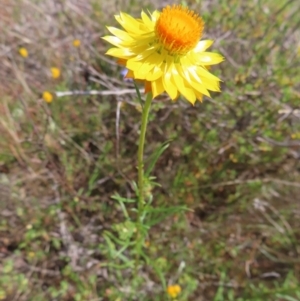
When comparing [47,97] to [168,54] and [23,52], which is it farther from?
[168,54]

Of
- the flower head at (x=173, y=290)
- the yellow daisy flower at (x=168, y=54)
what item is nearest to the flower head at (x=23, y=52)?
the yellow daisy flower at (x=168, y=54)

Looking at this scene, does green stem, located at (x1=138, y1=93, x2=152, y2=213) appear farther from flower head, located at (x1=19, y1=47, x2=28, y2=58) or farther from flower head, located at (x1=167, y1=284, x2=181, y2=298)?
flower head, located at (x1=19, y1=47, x2=28, y2=58)

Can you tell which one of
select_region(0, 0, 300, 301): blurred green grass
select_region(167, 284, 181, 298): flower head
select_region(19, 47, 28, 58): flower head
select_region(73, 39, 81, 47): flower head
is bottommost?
select_region(167, 284, 181, 298): flower head

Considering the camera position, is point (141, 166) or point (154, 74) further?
point (141, 166)

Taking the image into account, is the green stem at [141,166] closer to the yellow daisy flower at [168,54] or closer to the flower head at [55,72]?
the yellow daisy flower at [168,54]

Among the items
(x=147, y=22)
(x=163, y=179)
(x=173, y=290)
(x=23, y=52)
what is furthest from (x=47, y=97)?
(x=173, y=290)

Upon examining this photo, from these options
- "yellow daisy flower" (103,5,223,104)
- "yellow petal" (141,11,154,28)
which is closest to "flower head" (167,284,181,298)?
"yellow daisy flower" (103,5,223,104)

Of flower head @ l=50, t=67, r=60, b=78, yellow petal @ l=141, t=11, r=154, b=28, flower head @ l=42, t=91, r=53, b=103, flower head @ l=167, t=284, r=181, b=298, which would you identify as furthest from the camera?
flower head @ l=50, t=67, r=60, b=78
